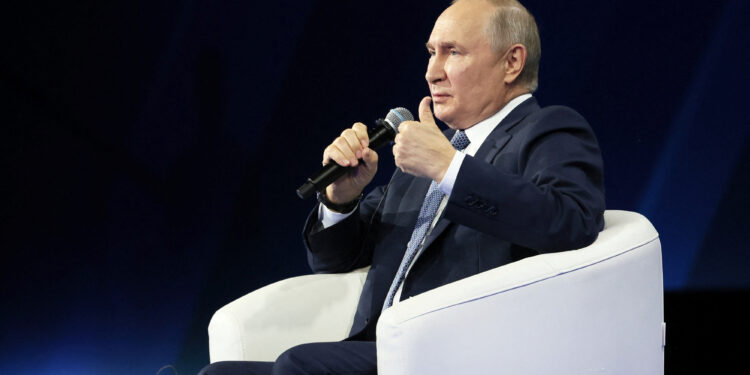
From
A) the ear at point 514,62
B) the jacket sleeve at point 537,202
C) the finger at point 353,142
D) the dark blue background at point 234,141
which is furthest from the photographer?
the dark blue background at point 234,141

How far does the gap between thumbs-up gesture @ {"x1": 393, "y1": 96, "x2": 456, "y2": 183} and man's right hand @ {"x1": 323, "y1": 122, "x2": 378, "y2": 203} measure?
0.72ft

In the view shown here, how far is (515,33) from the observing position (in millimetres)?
1878

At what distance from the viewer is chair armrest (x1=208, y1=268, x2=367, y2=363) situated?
182 centimetres

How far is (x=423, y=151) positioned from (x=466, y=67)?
1.33 ft

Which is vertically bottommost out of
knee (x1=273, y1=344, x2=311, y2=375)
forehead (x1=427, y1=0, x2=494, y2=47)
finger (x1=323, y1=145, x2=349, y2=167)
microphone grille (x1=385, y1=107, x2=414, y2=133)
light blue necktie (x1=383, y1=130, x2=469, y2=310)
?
knee (x1=273, y1=344, x2=311, y2=375)

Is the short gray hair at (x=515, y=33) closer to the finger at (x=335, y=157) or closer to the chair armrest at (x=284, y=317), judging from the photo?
the finger at (x=335, y=157)

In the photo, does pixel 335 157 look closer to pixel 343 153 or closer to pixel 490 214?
pixel 343 153

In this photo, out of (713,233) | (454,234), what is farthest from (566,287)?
(713,233)

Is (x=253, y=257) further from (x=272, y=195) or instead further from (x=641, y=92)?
(x=641, y=92)

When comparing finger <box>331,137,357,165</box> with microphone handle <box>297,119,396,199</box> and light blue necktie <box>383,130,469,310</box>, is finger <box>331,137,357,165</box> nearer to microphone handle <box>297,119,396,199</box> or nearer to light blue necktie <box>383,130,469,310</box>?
microphone handle <box>297,119,396,199</box>

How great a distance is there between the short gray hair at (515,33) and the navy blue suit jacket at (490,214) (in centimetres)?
9

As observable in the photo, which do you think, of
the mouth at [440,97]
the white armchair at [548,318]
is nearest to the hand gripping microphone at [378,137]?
the mouth at [440,97]

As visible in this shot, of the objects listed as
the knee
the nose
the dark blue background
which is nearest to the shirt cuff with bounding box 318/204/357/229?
the nose

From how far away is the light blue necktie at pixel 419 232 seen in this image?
5.90ft
